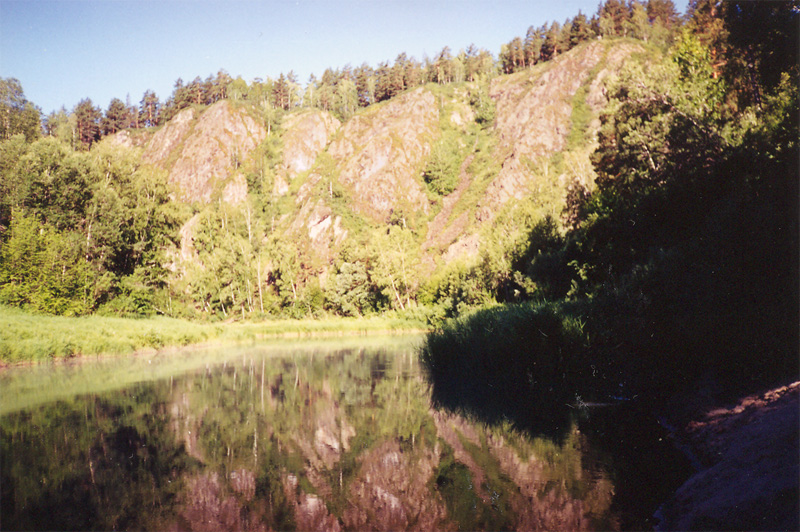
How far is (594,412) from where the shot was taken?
12.4 m

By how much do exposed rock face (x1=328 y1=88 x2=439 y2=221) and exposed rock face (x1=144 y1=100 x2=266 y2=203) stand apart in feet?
76.6

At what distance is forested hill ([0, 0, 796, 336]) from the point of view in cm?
2919

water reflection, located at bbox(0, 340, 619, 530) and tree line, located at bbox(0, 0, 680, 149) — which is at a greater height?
tree line, located at bbox(0, 0, 680, 149)

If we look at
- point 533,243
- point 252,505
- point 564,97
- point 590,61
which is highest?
point 590,61

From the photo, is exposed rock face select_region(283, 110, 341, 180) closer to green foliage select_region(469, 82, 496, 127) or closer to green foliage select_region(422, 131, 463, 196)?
green foliage select_region(422, 131, 463, 196)

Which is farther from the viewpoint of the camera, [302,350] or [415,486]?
[302,350]

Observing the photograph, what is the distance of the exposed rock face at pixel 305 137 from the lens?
395 ft

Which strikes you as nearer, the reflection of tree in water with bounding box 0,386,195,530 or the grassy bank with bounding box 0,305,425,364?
the reflection of tree in water with bounding box 0,386,195,530

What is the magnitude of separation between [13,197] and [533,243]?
1906 inches

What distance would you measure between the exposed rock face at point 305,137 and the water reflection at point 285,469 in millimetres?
109146

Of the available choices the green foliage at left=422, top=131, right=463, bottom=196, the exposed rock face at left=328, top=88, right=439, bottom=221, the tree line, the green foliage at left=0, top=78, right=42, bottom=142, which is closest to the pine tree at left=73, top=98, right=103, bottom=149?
the tree line

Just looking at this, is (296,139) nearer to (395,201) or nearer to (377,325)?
(395,201)

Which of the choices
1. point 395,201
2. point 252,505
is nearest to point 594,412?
point 252,505

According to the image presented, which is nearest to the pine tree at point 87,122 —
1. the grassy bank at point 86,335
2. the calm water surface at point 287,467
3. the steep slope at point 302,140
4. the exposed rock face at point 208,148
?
the exposed rock face at point 208,148
